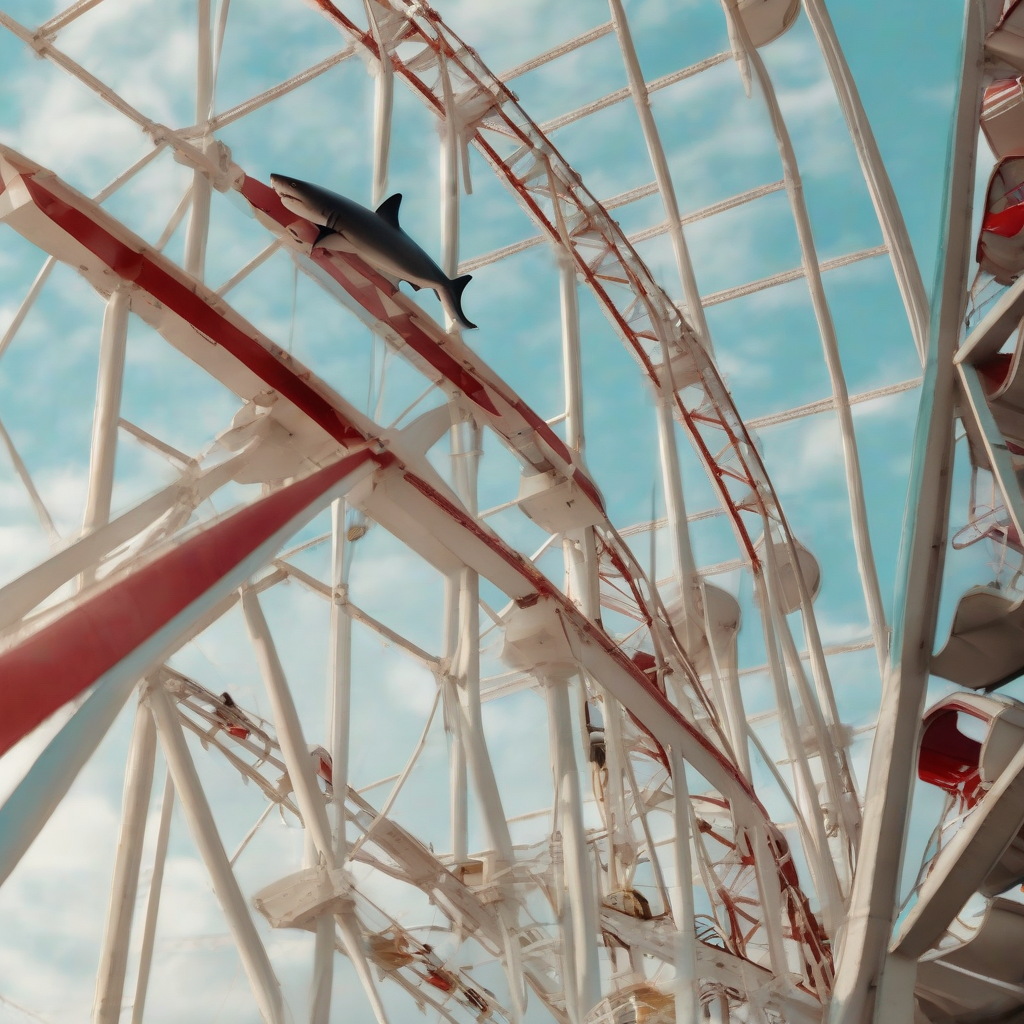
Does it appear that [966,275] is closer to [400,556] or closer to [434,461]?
[434,461]

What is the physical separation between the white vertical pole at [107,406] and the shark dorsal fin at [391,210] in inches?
69.8

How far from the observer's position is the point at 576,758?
1073 centimetres

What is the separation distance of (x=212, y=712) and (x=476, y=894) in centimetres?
283

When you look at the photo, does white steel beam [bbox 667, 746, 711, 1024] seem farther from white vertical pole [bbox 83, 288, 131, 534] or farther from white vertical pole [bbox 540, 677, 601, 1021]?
white vertical pole [bbox 83, 288, 131, 534]

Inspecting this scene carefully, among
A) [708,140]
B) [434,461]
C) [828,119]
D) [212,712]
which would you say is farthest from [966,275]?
[708,140]

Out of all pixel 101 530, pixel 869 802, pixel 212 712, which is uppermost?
pixel 212 712

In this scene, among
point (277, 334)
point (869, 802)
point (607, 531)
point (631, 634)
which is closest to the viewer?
point (869, 802)

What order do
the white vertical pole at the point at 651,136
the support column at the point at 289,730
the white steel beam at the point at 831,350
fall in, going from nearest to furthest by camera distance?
the support column at the point at 289,730, the white vertical pole at the point at 651,136, the white steel beam at the point at 831,350

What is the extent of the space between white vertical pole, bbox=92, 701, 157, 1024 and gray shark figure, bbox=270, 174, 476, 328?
11.7 ft

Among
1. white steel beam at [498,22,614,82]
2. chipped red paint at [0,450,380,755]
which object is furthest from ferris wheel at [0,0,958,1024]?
white steel beam at [498,22,614,82]

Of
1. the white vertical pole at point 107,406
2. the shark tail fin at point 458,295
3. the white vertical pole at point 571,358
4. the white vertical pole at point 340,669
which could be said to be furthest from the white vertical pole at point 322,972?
the white vertical pole at point 571,358

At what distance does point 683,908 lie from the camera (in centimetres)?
1076

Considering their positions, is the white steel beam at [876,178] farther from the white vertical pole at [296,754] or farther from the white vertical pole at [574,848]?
the white vertical pole at [296,754]

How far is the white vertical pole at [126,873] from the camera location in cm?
799
